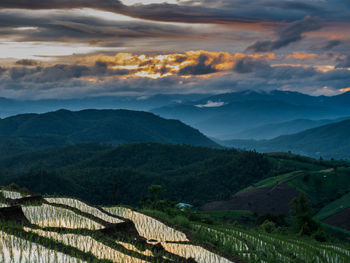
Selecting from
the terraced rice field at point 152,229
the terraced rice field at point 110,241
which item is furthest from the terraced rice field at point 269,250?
the terraced rice field at point 152,229

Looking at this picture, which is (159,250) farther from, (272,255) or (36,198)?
(36,198)

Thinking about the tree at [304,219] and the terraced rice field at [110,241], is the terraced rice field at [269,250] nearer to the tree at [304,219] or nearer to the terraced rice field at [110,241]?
the terraced rice field at [110,241]

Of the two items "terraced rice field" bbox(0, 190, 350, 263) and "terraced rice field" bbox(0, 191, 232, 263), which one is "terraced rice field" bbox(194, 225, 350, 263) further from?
"terraced rice field" bbox(0, 191, 232, 263)

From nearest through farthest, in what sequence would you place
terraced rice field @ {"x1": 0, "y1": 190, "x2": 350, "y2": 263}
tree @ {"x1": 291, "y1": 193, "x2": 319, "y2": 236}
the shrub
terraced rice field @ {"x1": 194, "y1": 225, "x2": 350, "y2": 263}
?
terraced rice field @ {"x1": 0, "y1": 190, "x2": 350, "y2": 263}, terraced rice field @ {"x1": 194, "y1": 225, "x2": 350, "y2": 263}, the shrub, tree @ {"x1": 291, "y1": 193, "x2": 319, "y2": 236}

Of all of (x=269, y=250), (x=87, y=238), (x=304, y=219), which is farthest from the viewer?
(x=304, y=219)

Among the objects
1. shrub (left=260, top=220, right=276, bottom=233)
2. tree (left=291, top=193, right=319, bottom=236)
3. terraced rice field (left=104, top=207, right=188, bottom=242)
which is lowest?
tree (left=291, top=193, right=319, bottom=236)

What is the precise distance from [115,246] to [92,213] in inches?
331

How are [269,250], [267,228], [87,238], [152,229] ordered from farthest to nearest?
[267,228] → [152,229] → [269,250] → [87,238]

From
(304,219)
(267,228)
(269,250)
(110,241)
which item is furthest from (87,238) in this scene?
(304,219)

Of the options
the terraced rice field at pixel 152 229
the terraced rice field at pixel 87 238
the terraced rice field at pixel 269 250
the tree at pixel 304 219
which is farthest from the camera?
the tree at pixel 304 219

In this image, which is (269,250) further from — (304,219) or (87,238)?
(304,219)

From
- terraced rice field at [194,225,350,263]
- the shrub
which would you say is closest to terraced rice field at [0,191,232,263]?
terraced rice field at [194,225,350,263]

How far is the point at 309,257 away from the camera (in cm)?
2423

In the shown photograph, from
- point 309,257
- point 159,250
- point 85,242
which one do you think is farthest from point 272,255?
point 85,242
